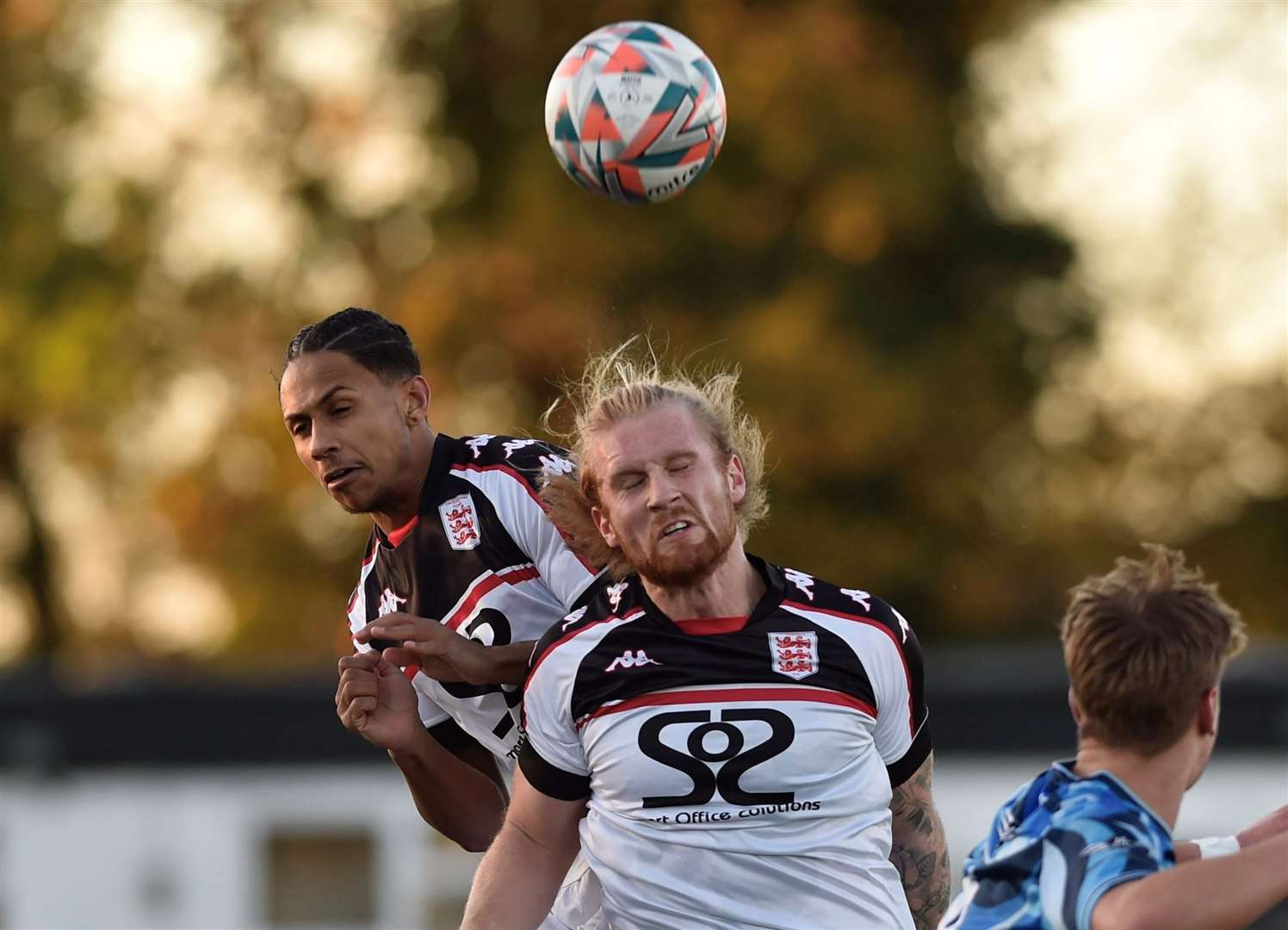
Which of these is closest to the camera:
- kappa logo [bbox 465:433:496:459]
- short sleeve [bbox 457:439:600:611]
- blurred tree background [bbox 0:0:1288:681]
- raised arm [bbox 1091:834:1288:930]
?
raised arm [bbox 1091:834:1288:930]

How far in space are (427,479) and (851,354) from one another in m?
15.4

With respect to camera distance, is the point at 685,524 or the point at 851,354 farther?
the point at 851,354

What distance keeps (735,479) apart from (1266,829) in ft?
5.02

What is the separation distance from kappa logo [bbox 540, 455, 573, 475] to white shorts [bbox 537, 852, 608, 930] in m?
1.08

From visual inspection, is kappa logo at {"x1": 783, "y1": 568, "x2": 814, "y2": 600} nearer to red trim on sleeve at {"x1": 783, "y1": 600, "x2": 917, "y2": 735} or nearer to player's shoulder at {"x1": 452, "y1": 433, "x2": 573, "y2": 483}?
red trim on sleeve at {"x1": 783, "y1": 600, "x2": 917, "y2": 735}

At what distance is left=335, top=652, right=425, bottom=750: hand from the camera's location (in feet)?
18.2

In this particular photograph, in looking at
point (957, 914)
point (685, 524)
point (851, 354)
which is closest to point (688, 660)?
point (685, 524)

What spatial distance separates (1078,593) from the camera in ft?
14.5

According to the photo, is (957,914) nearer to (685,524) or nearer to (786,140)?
(685,524)

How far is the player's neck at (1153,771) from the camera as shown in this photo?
416 centimetres

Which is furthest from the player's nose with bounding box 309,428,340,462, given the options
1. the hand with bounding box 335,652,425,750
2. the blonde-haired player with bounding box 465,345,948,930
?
the blonde-haired player with bounding box 465,345,948,930

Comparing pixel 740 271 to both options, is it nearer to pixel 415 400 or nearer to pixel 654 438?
pixel 415 400

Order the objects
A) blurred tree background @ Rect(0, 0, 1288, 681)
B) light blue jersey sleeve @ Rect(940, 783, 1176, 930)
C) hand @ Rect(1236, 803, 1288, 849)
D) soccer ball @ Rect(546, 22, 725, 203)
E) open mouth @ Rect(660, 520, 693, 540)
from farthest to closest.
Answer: blurred tree background @ Rect(0, 0, 1288, 681), soccer ball @ Rect(546, 22, 725, 203), open mouth @ Rect(660, 520, 693, 540), hand @ Rect(1236, 803, 1288, 849), light blue jersey sleeve @ Rect(940, 783, 1176, 930)

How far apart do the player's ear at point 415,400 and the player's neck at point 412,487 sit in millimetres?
41
